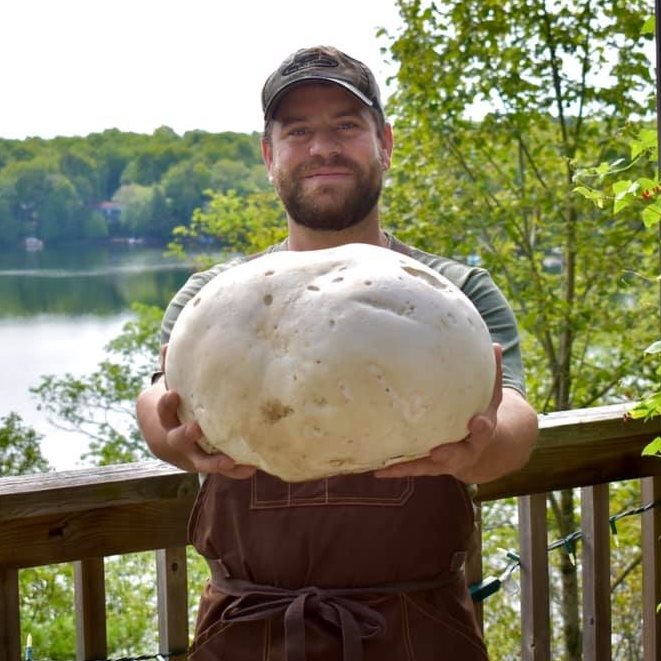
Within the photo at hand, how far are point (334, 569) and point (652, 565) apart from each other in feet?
3.11

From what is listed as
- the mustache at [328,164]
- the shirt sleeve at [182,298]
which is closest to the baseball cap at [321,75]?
the mustache at [328,164]

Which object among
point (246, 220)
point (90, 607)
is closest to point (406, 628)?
point (90, 607)

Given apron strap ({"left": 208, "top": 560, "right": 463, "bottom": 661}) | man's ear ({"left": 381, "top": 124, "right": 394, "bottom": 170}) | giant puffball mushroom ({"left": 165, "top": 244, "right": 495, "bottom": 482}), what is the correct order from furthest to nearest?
man's ear ({"left": 381, "top": 124, "right": 394, "bottom": 170}) < apron strap ({"left": 208, "top": 560, "right": 463, "bottom": 661}) < giant puffball mushroom ({"left": 165, "top": 244, "right": 495, "bottom": 482})

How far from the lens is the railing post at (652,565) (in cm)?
203

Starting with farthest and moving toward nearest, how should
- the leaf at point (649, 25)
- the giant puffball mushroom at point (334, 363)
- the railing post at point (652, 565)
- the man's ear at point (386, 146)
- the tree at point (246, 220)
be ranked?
the tree at point (246, 220)
the railing post at point (652, 565)
the man's ear at point (386, 146)
the leaf at point (649, 25)
the giant puffball mushroom at point (334, 363)

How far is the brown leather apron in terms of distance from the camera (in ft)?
4.53

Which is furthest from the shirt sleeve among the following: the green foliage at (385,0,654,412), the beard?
the green foliage at (385,0,654,412)

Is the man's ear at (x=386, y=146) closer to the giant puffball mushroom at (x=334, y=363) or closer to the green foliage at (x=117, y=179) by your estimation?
the giant puffball mushroom at (x=334, y=363)

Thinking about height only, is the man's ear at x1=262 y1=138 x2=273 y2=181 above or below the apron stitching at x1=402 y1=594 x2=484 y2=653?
above

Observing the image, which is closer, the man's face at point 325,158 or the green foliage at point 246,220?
the man's face at point 325,158

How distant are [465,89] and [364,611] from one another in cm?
374

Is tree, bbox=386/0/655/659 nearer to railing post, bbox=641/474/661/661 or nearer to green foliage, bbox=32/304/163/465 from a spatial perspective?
railing post, bbox=641/474/661/661

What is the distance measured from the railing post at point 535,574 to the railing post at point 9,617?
979mm

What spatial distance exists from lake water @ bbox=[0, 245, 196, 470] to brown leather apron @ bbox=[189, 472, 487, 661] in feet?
18.0
